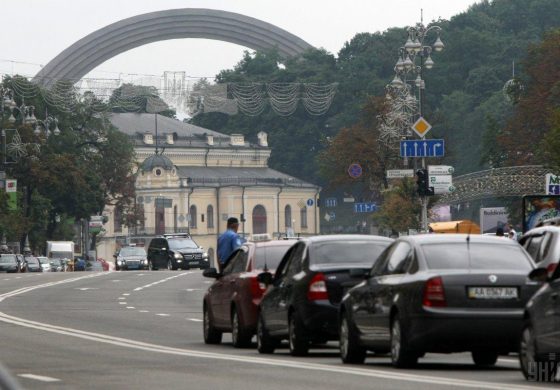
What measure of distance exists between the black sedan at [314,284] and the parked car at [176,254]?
6946cm

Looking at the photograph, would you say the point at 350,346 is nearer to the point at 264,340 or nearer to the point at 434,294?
the point at 434,294

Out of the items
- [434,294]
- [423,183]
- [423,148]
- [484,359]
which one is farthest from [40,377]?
[423,183]

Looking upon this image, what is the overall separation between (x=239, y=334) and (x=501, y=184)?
219ft

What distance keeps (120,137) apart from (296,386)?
140817 mm

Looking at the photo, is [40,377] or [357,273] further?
[357,273]

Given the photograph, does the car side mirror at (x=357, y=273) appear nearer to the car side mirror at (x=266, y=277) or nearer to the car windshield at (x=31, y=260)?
the car side mirror at (x=266, y=277)

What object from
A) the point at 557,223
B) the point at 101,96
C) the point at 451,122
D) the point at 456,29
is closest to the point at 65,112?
the point at 101,96

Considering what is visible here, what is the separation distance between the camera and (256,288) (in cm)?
2536

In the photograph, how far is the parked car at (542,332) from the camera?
1719 cm

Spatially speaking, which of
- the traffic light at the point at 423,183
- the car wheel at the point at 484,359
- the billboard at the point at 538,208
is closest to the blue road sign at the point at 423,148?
the traffic light at the point at 423,183

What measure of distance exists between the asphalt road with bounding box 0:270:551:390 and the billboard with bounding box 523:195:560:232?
907 cm

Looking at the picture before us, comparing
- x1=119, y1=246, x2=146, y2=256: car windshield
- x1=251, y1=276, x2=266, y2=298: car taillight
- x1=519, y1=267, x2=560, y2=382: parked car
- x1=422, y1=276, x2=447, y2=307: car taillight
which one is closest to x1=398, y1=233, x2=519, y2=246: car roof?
x1=422, y1=276, x2=447, y2=307: car taillight

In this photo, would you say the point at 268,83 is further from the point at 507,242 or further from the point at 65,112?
the point at 507,242

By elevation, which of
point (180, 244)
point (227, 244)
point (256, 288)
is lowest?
point (256, 288)
